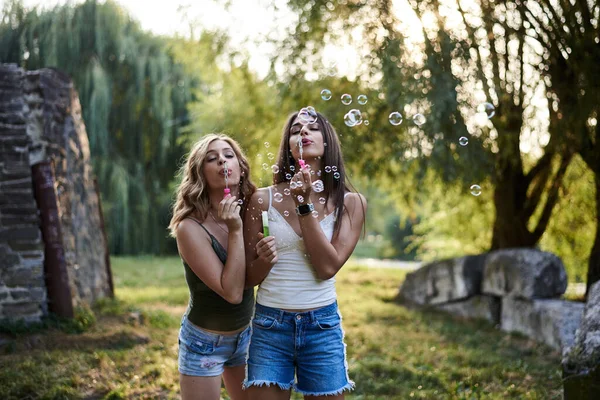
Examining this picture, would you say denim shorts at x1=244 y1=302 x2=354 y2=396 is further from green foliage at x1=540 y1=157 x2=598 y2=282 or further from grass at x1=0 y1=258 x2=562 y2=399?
green foliage at x1=540 y1=157 x2=598 y2=282

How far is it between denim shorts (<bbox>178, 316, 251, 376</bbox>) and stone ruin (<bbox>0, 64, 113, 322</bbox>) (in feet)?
13.5

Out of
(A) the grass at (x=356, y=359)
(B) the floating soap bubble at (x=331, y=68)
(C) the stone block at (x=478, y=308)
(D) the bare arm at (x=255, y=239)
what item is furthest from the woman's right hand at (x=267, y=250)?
(B) the floating soap bubble at (x=331, y=68)

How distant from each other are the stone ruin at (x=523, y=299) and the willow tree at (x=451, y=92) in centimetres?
84

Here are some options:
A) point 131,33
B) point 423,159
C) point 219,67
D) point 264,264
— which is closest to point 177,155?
point 131,33

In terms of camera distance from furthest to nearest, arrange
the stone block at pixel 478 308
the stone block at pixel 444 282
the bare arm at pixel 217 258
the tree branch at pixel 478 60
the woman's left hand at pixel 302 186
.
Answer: the stone block at pixel 444 282 → the stone block at pixel 478 308 → the tree branch at pixel 478 60 → the bare arm at pixel 217 258 → the woman's left hand at pixel 302 186

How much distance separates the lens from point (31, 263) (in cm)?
658

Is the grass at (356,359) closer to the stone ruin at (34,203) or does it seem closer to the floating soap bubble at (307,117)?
the stone ruin at (34,203)

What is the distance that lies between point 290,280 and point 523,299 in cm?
565

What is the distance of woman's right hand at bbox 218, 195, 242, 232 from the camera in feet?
8.99

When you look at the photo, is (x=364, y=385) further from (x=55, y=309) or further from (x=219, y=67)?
(x=219, y=67)

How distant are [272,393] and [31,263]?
4722 mm

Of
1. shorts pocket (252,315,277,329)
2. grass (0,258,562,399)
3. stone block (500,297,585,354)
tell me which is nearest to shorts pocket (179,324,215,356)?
shorts pocket (252,315,277,329)

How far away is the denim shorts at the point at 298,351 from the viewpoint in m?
2.66

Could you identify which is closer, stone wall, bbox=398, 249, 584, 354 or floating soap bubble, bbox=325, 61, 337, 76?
stone wall, bbox=398, 249, 584, 354
